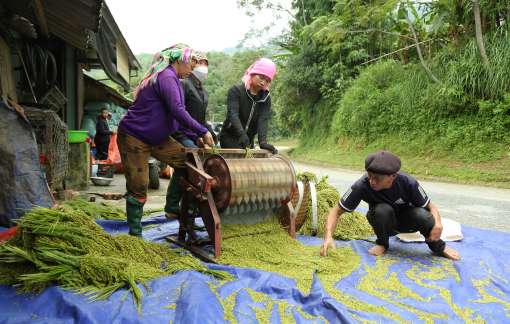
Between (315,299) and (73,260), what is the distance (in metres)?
1.61

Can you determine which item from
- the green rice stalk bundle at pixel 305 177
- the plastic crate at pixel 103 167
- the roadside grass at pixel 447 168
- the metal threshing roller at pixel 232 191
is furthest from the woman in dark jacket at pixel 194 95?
the roadside grass at pixel 447 168

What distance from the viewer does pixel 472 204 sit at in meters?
5.70

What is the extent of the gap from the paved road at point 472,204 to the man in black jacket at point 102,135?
6421 millimetres

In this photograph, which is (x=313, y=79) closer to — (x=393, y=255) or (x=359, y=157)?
(x=359, y=157)

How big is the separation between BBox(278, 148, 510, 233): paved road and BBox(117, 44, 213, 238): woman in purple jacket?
2803 mm

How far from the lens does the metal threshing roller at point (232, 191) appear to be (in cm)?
290

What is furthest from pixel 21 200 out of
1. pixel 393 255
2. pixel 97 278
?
pixel 393 255

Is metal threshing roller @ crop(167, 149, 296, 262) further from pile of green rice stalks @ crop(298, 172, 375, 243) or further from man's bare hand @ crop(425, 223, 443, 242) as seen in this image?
man's bare hand @ crop(425, 223, 443, 242)

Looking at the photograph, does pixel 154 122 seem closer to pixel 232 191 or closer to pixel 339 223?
pixel 232 191

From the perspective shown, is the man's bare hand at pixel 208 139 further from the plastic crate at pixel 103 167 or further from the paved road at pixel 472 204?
the plastic crate at pixel 103 167

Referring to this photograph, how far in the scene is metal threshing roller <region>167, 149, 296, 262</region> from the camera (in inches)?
114

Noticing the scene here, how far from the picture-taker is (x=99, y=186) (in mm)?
7031

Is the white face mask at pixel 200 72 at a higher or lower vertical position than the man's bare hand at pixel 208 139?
higher

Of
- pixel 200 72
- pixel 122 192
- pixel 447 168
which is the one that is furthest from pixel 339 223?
pixel 447 168
